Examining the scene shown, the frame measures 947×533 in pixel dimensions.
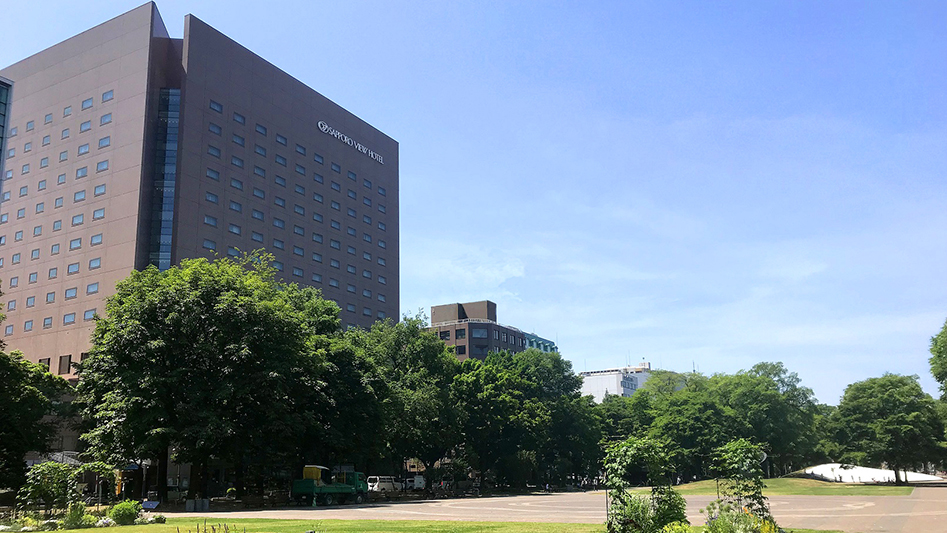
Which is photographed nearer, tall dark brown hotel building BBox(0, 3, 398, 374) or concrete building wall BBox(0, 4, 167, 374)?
concrete building wall BBox(0, 4, 167, 374)

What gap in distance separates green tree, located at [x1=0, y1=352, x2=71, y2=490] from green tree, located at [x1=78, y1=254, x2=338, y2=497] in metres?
4.18

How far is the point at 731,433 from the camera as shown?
10138cm

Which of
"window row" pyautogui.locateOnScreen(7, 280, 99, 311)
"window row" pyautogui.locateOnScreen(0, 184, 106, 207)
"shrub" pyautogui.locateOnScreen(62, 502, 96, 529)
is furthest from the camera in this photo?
"window row" pyautogui.locateOnScreen(0, 184, 106, 207)

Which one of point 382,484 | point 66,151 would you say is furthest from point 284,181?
point 382,484

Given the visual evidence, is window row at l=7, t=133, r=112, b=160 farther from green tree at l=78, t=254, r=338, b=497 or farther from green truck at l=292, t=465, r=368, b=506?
green truck at l=292, t=465, r=368, b=506

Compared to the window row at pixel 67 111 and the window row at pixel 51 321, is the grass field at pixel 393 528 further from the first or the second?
the window row at pixel 67 111

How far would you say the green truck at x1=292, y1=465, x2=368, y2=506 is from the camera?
53.0m

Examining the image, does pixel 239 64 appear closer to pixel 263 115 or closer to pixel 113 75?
pixel 263 115

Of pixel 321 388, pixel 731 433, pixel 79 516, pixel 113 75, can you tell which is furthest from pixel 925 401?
pixel 113 75

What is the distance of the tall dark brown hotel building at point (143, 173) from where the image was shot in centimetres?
9881

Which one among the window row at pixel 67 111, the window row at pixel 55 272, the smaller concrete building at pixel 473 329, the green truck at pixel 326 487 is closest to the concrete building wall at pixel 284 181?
the window row at pixel 55 272

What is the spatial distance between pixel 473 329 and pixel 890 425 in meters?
99.5

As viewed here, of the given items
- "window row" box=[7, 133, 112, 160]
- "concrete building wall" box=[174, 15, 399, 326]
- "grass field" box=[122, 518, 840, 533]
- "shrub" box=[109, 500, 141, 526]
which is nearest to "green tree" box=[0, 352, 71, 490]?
"shrub" box=[109, 500, 141, 526]

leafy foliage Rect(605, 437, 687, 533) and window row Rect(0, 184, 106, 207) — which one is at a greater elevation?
window row Rect(0, 184, 106, 207)
